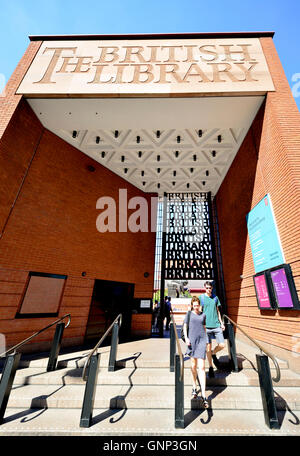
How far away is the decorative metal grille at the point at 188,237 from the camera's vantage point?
338 inches

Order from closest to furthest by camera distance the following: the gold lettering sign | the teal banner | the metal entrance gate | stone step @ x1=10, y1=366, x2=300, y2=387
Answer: stone step @ x1=10, y1=366, x2=300, y2=387, the teal banner, the gold lettering sign, the metal entrance gate

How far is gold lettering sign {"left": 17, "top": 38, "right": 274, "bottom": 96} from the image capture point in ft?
17.0

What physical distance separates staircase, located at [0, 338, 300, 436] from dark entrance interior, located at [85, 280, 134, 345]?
2.68 m

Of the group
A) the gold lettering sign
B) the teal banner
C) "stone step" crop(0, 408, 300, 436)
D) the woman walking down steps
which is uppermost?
the gold lettering sign

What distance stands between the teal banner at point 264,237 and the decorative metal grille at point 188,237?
11.3 ft

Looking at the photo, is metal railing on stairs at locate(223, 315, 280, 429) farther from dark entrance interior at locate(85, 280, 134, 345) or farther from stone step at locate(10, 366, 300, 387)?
dark entrance interior at locate(85, 280, 134, 345)

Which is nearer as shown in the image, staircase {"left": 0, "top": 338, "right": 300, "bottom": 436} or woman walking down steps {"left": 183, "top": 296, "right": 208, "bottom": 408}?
staircase {"left": 0, "top": 338, "right": 300, "bottom": 436}

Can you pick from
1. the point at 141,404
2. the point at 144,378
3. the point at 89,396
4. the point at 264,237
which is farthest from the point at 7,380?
the point at 264,237

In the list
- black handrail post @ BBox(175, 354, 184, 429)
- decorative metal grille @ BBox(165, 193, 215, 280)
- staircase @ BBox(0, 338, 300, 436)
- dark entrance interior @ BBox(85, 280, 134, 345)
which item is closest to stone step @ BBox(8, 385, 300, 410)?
staircase @ BBox(0, 338, 300, 436)

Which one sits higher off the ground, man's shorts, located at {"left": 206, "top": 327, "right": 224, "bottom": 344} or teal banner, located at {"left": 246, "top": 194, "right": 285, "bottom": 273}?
teal banner, located at {"left": 246, "top": 194, "right": 285, "bottom": 273}

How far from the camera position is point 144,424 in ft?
8.17

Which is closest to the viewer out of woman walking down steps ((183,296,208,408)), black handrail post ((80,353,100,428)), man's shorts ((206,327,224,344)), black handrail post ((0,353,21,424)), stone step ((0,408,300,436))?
stone step ((0,408,300,436))

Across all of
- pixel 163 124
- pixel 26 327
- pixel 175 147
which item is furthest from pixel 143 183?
pixel 26 327

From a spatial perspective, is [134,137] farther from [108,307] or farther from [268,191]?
[108,307]
